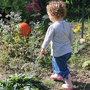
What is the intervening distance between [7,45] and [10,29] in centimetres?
39

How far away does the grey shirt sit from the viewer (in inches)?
121

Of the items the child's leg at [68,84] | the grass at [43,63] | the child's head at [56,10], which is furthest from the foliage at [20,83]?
the child's head at [56,10]

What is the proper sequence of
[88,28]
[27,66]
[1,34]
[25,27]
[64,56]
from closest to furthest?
1. [64,56]
2. [27,66]
3. [1,34]
4. [25,27]
5. [88,28]

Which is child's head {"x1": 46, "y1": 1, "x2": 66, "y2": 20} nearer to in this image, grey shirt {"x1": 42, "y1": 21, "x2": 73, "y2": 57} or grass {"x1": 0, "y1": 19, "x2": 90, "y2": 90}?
grey shirt {"x1": 42, "y1": 21, "x2": 73, "y2": 57}

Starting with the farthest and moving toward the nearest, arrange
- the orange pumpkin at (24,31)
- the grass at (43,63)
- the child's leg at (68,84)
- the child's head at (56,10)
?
the orange pumpkin at (24,31) → the grass at (43,63) → the child's leg at (68,84) → the child's head at (56,10)

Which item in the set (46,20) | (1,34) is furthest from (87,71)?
(46,20)

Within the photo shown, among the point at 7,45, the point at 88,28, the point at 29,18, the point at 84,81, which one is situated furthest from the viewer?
the point at 29,18

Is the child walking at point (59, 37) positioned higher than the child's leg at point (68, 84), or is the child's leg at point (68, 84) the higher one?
the child walking at point (59, 37)

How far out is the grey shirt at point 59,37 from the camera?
307 cm

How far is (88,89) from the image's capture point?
3.46 meters

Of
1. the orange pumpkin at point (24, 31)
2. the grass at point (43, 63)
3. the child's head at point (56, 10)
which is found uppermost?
the child's head at point (56, 10)

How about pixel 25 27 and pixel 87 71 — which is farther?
pixel 25 27

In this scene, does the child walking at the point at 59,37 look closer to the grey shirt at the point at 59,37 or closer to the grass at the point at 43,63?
the grey shirt at the point at 59,37

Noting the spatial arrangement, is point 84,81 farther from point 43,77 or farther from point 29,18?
point 29,18
